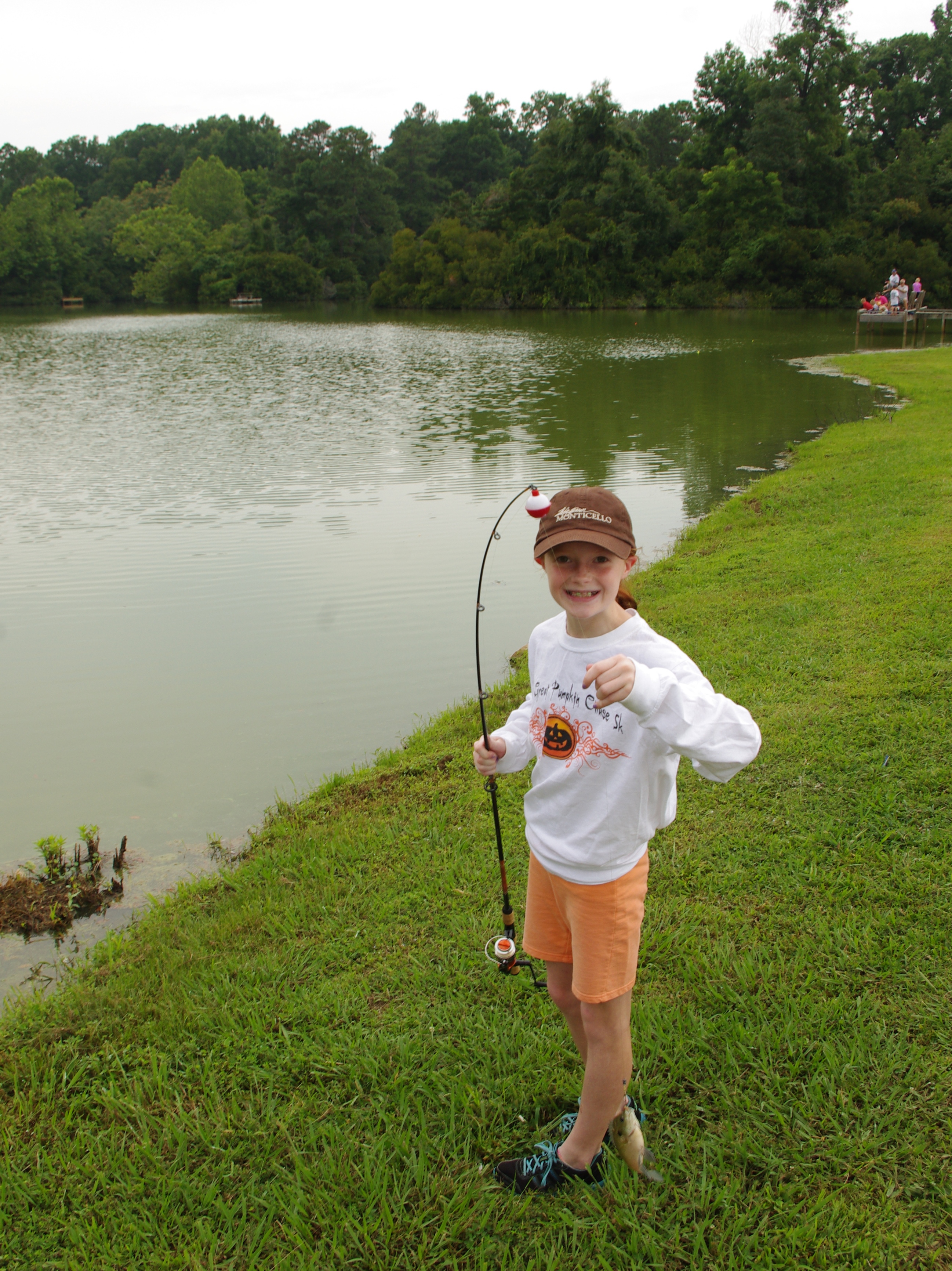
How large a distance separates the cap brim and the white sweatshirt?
0.57 feet

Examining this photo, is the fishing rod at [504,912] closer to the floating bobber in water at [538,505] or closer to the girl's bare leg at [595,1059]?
the floating bobber in water at [538,505]

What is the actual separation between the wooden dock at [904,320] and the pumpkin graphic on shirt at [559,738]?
98.9 feet

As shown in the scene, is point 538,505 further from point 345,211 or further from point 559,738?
point 345,211

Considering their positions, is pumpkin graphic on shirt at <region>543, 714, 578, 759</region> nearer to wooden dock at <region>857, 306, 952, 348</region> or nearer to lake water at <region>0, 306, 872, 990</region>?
lake water at <region>0, 306, 872, 990</region>

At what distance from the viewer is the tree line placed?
5100 cm

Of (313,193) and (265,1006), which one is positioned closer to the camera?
(265,1006)

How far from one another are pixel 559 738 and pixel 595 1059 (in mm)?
781

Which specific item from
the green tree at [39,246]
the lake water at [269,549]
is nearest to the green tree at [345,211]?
the green tree at [39,246]

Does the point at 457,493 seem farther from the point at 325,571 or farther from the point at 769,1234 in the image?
the point at 769,1234

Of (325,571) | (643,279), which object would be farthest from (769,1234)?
(643,279)

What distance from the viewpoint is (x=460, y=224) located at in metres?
66.1

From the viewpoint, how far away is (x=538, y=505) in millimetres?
2033

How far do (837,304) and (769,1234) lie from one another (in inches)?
2169

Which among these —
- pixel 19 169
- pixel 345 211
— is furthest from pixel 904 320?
pixel 19 169
